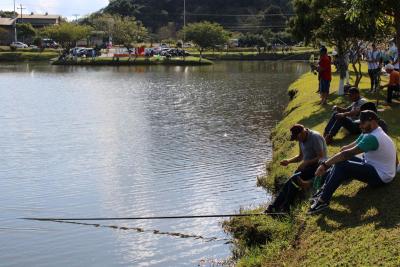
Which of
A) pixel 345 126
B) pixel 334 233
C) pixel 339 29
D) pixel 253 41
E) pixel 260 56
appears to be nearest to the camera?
pixel 334 233

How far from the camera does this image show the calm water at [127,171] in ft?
37.7

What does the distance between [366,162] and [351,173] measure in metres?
0.32

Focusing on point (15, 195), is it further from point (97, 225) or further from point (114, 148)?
point (114, 148)

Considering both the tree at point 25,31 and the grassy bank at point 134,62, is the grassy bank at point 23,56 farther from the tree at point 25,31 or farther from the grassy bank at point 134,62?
the tree at point 25,31

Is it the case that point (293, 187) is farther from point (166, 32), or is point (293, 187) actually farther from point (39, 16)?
point (39, 16)

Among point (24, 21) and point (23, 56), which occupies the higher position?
point (24, 21)

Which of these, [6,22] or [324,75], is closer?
[324,75]

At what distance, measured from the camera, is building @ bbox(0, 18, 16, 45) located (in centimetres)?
12472

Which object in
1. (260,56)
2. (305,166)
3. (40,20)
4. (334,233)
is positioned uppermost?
(40,20)

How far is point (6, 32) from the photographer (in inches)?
4958

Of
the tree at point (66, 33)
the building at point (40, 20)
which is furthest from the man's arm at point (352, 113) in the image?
the building at point (40, 20)

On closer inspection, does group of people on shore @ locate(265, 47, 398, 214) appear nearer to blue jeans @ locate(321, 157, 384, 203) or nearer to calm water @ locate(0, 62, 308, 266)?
blue jeans @ locate(321, 157, 384, 203)

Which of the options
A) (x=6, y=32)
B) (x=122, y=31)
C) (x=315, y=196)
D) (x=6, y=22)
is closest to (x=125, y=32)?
(x=122, y=31)

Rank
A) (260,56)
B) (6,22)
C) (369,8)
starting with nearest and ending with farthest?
(369,8), (260,56), (6,22)
